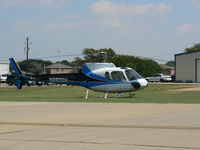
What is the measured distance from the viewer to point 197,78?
81.6m

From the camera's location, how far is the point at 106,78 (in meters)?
35.9

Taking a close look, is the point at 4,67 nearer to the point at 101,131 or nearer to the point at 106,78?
the point at 106,78

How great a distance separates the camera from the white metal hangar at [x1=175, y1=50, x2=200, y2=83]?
82250mm

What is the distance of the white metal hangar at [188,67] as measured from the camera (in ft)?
270

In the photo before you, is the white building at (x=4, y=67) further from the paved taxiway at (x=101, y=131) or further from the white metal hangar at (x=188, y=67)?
the paved taxiway at (x=101, y=131)

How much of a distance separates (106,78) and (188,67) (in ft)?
165

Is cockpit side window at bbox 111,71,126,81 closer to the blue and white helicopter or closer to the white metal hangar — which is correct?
the blue and white helicopter

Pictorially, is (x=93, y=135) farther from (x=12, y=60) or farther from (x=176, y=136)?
(x=12, y=60)

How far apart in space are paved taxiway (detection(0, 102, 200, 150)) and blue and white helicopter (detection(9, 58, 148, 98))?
14.7 meters

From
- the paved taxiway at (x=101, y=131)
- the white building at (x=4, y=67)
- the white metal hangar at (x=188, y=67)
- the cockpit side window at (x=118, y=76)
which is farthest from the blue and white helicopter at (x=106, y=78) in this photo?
the white building at (x=4, y=67)

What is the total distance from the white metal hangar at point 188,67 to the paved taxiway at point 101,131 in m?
63.1

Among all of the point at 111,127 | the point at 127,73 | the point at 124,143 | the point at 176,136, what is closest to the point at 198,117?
the point at 111,127

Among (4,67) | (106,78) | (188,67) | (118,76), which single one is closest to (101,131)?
(118,76)

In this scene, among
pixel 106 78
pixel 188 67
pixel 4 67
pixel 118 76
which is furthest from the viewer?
pixel 4 67
